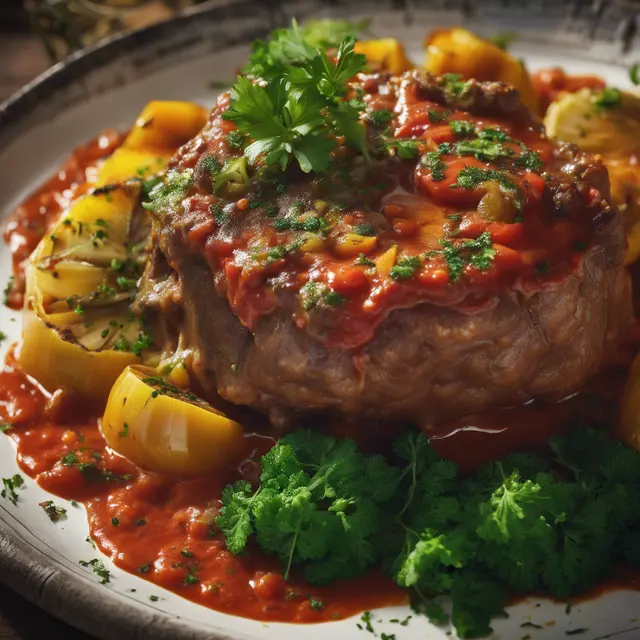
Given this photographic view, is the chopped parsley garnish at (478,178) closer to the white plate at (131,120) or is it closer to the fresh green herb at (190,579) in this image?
the white plate at (131,120)

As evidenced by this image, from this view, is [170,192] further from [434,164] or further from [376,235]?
[434,164]

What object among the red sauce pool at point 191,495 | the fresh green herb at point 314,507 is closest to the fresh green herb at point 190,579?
the red sauce pool at point 191,495

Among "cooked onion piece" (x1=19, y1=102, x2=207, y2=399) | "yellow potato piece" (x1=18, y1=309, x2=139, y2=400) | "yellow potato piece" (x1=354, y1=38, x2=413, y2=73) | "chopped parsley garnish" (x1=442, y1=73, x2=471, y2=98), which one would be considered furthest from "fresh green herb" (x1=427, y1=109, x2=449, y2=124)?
"yellow potato piece" (x1=18, y1=309, x2=139, y2=400)

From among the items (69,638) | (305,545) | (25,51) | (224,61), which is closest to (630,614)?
(305,545)

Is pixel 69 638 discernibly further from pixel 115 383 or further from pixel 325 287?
pixel 325 287

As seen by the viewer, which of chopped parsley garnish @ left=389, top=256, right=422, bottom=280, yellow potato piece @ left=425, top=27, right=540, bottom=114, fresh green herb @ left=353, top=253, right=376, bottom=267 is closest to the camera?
chopped parsley garnish @ left=389, top=256, right=422, bottom=280

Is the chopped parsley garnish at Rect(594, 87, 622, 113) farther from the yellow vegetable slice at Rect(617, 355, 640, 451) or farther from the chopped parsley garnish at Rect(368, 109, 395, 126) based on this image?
the yellow vegetable slice at Rect(617, 355, 640, 451)
